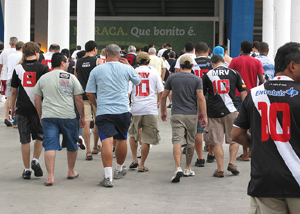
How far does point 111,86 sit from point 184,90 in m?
1.16

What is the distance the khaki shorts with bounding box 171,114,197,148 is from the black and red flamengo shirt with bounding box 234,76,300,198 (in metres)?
4.23

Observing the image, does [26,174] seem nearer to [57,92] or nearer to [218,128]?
[57,92]

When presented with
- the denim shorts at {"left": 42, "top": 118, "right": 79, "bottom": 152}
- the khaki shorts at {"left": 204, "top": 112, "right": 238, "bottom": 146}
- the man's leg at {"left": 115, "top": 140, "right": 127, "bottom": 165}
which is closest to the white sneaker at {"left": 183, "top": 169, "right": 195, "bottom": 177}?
the khaki shorts at {"left": 204, "top": 112, "right": 238, "bottom": 146}

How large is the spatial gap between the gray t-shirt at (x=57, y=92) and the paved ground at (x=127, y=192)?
0.92 m

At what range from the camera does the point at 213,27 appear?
39.9m

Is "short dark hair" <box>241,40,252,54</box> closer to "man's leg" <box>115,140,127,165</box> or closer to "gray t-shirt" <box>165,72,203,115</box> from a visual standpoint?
"gray t-shirt" <box>165,72,203,115</box>

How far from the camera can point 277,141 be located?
3426mm

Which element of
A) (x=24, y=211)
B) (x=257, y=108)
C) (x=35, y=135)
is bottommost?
(x=24, y=211)

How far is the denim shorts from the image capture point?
23.4 ft

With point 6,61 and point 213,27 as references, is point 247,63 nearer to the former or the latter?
point 6,61

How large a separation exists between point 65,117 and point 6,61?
693 centimetres

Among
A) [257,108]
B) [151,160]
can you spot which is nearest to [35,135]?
[151,160]

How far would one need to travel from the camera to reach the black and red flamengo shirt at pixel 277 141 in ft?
11.1

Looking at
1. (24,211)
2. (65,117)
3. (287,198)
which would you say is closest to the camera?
(287,198)
